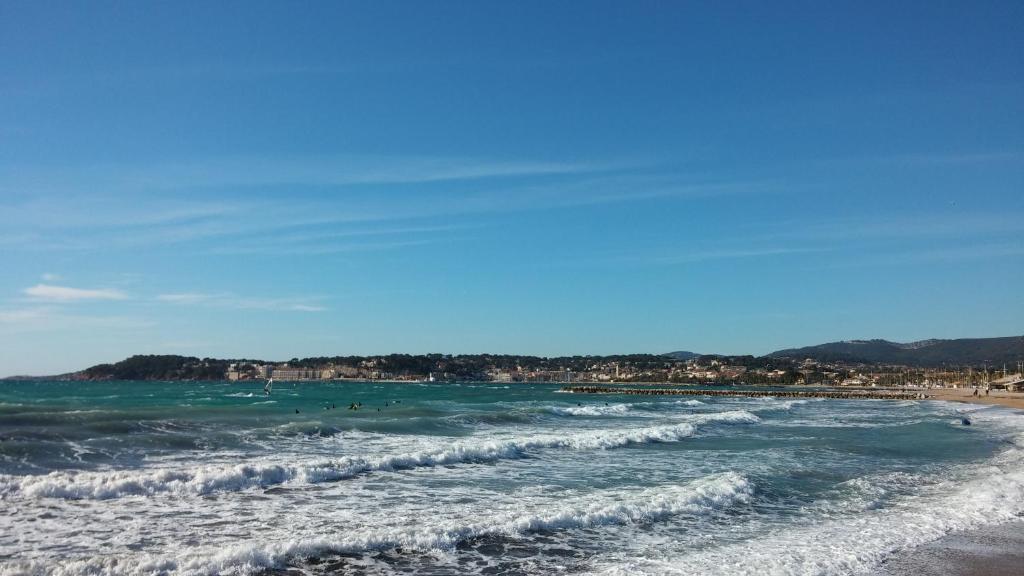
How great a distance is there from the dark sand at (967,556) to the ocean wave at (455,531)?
3.95m

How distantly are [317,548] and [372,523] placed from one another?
192cm

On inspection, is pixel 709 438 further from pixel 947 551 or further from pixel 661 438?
pixel 947 551

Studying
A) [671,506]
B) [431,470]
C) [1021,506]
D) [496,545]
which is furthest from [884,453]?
[496,545]

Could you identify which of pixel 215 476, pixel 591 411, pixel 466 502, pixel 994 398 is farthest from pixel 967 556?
pixel 994 398

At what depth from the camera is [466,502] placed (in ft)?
47.4

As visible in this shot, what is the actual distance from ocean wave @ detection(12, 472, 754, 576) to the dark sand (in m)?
3.95

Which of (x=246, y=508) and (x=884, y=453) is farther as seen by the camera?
(x=884, y=453)

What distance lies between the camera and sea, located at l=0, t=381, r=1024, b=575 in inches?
403

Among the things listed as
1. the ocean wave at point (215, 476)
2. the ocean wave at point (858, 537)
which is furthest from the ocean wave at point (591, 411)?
the ocean wave at point (858, 537)

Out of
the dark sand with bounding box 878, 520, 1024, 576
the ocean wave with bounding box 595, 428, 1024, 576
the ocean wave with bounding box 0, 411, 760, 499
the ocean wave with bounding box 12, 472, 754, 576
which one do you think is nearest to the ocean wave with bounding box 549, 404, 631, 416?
the ocean wave with bounding box 0, 411, 760, 499

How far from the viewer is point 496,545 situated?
11062 mm

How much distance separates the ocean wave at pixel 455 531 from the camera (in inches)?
371

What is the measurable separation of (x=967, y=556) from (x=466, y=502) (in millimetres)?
8777

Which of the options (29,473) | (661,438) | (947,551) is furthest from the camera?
(661,438)
